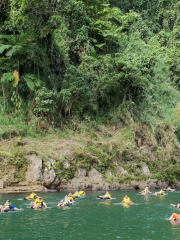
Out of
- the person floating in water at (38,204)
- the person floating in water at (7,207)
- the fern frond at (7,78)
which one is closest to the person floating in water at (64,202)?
the person floating in water at (38,204)

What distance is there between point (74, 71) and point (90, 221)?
591 inches

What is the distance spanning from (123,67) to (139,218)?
603 inches

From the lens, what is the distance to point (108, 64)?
26.7 metres

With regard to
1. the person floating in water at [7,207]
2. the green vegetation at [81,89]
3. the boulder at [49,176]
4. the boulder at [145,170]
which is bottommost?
the boulder at [145,170]

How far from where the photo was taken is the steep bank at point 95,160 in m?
20.8

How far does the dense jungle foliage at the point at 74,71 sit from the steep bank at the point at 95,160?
162 cm

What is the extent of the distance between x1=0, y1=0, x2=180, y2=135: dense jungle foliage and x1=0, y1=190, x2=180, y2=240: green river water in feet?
28.8

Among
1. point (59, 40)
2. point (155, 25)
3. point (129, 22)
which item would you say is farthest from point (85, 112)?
point (155, 25)

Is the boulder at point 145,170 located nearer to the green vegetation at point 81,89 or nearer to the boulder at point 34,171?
the green vegetation at point 81,89

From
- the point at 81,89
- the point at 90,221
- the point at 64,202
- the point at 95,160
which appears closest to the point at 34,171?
the point at 64,202

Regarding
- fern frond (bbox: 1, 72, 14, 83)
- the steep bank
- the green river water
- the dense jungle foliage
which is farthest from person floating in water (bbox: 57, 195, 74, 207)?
fern frond (bbox: 1, 72, 14, 83)

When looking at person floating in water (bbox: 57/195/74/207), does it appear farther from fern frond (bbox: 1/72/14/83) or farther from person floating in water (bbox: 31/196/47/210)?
fern frond (bbox: 1/72/14/83)

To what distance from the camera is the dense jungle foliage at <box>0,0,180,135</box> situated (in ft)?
74.9

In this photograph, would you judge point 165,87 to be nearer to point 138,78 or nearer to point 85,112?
point 138,78
